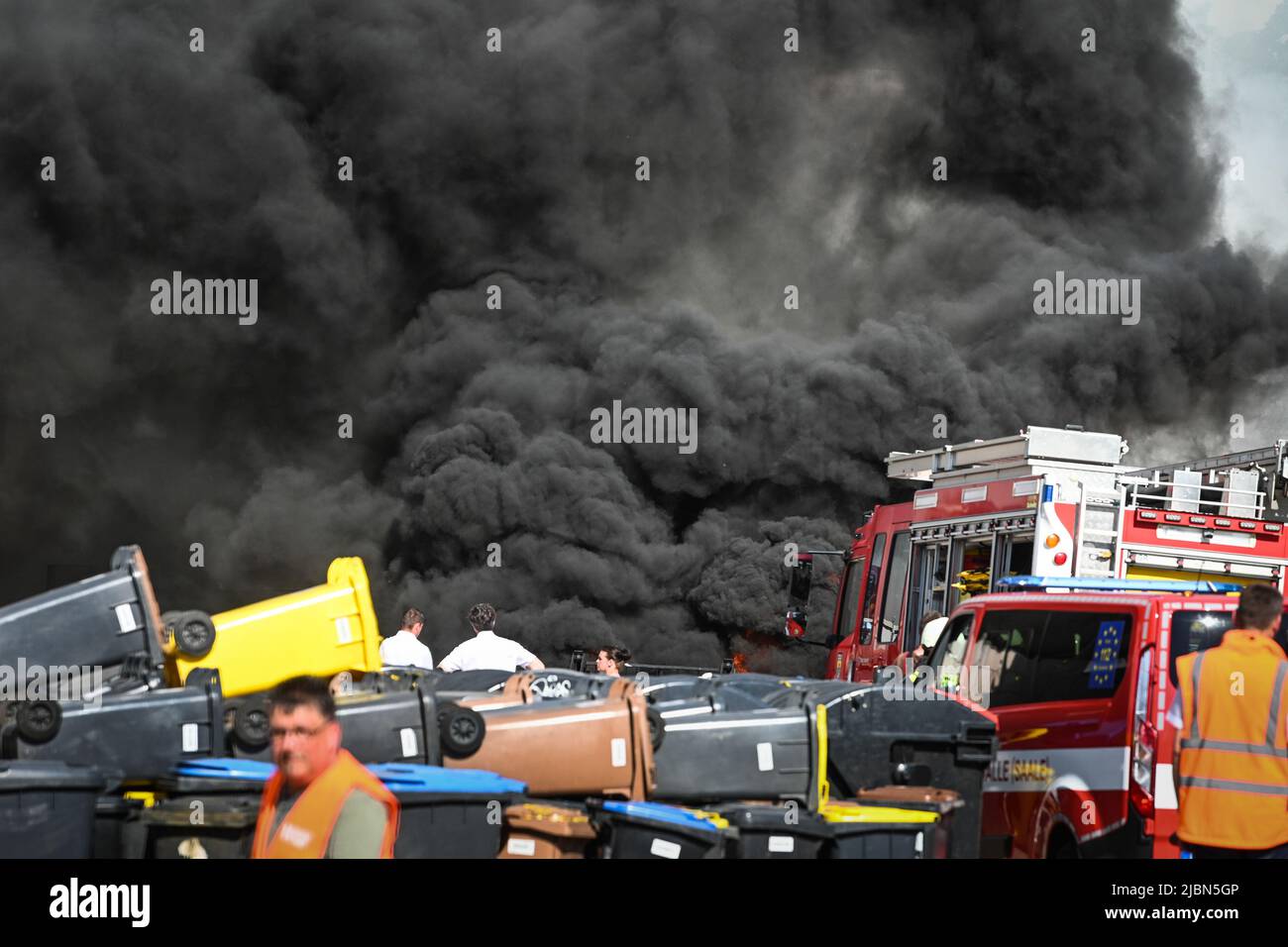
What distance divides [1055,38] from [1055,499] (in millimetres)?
23170

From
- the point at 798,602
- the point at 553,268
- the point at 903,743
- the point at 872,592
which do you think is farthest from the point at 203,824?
the point at 553,268

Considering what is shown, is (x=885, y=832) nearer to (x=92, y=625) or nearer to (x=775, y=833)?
(x=775, y=833)

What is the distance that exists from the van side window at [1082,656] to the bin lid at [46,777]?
4077mm

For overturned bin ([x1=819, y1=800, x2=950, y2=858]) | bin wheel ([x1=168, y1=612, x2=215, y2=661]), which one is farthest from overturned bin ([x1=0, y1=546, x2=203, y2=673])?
overturned bin ([x1=819, y1=800, x2=950, y2=858])

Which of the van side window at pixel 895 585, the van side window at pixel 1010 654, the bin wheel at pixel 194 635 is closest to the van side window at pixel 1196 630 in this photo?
the van side window at pixel 1010 654

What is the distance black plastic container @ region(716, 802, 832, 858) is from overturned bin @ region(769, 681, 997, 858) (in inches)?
39.8

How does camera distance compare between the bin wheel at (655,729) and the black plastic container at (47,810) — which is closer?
the black plastic container at (47,810)

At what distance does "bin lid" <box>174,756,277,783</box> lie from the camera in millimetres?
5262

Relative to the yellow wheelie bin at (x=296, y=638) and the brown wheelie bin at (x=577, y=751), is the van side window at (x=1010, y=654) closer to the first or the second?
the brown wheelie bin at (x=577, y=751)

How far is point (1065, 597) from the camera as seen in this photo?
7.16m

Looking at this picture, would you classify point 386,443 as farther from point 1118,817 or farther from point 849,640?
point 1118,817

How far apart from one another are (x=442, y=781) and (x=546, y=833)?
477 mm

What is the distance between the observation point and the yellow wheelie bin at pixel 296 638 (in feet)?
22.3
